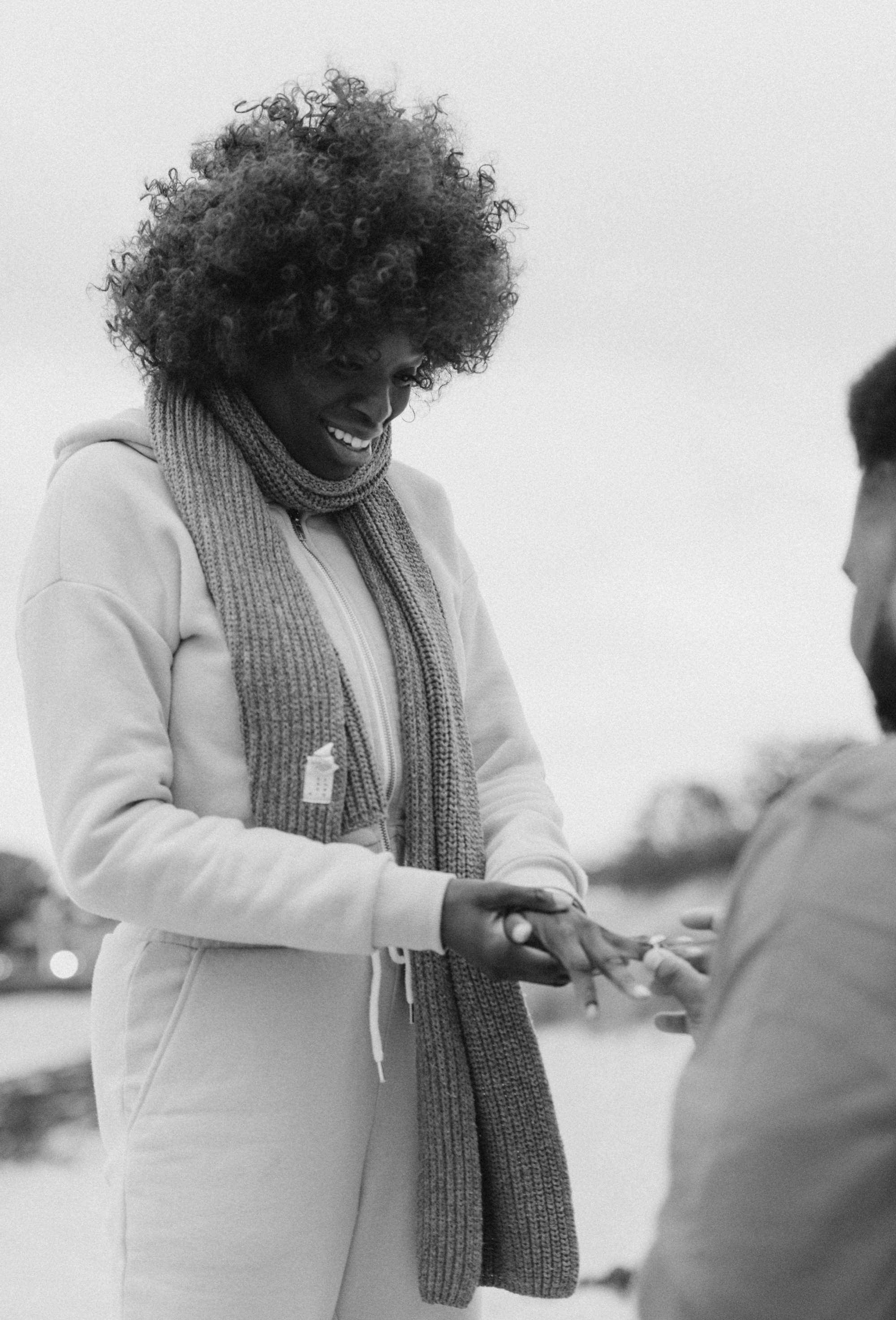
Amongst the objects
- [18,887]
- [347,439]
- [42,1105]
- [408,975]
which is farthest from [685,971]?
[42,1105]

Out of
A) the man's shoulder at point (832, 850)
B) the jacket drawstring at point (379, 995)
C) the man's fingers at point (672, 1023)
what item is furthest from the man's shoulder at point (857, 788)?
the jacket drawstring at point (379, 995)

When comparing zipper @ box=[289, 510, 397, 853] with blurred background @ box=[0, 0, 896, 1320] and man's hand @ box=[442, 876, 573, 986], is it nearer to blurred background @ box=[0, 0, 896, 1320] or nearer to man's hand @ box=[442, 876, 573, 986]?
man's hand @ box=[442, 876, 573, 986]

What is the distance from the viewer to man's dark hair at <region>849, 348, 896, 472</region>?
29.3 inches

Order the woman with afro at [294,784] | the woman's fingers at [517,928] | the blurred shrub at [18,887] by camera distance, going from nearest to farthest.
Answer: the woman's fingers at [517,928]
the woman with afro at [294,784]
the blurred shrub at [18,887]

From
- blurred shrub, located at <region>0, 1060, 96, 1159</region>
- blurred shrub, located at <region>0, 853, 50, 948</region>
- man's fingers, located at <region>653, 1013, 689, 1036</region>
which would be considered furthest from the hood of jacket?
blurred shrub, located at <region>0, 1060, 96, 1159</region>

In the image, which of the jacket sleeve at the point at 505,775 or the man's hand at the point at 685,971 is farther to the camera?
the jacket sleeve at the point at 505,775

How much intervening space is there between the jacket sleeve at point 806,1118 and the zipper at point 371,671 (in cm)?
74

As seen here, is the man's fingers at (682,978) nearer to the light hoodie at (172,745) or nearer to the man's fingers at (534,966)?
the man's fingers at (534,966)

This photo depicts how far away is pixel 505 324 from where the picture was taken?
5.20ft

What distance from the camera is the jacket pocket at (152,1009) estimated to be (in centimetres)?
A: 124

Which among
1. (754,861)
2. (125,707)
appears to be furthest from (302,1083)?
(754,861)

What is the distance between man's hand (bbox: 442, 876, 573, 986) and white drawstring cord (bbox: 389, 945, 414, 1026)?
157 millimetres

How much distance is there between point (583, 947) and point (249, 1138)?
385 mm

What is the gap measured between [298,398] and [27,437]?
129 cm
